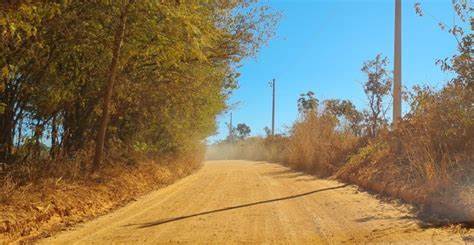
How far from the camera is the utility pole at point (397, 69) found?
638 inches

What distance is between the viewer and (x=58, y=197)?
31.9 ft

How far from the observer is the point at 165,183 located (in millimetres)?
17344

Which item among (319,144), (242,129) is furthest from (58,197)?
(242,129)

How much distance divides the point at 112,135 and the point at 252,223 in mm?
9638

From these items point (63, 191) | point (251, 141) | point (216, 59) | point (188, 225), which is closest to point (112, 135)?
point (216, 59)

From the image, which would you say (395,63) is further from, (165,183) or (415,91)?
(165,183)

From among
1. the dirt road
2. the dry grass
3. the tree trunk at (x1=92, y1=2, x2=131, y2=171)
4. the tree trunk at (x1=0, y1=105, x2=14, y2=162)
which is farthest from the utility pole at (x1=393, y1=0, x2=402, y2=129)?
the tree trunk at (x1=0, y1=105, x2=14, y2=162)

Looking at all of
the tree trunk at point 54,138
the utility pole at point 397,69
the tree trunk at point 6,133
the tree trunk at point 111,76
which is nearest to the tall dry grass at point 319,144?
the utility pole at point 397,69

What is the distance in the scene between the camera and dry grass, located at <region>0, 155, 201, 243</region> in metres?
7.97

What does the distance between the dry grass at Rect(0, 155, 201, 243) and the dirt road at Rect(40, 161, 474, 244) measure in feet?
1.69

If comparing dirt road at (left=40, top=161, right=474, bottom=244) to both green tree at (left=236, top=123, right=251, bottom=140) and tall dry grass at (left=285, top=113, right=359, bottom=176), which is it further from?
green tree at (left=236, top=123, right=251, bottom=140)

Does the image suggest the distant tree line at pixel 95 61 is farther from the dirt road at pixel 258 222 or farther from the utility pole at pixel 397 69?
the utility pole at pixel 397 69

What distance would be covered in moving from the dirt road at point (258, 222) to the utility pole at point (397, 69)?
4237 mm

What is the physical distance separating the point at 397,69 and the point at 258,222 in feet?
31.9
